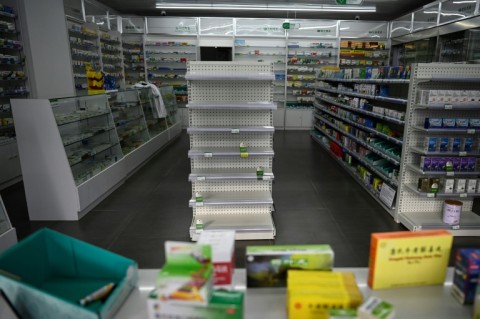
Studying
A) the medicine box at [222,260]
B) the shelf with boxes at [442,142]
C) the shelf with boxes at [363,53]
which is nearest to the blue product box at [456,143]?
the shelf with boxes at [442,142]

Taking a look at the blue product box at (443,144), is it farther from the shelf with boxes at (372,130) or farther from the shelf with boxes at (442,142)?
the shelf with boxes at (372,130)

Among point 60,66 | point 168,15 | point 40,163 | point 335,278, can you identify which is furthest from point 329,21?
point 335,278

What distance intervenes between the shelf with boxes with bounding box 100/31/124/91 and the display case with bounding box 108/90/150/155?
2024 millimetres

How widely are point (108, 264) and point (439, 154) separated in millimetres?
3959

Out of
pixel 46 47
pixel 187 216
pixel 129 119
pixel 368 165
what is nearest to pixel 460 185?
pixel 368 165

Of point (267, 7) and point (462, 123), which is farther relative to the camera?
point (267, 7)

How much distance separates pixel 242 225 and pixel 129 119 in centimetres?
430

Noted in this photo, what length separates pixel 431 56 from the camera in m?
9.02

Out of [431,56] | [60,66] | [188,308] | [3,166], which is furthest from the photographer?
[431,56]

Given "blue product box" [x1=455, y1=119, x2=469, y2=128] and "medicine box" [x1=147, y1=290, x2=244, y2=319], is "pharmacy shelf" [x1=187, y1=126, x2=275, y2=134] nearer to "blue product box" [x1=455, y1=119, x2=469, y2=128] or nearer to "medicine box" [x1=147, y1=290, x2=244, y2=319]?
"blue product box" [x1=455, y1=119, x2=469, y2=128]

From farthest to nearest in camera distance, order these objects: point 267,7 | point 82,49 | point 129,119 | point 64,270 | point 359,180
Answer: point 267,7, point 82,49, point 129,119, point 359,180, point 64,270

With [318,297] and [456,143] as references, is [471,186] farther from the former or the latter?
[318,297]

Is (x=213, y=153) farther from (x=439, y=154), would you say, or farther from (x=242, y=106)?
(x=439, y=154)

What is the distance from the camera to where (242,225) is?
13.5 ft
